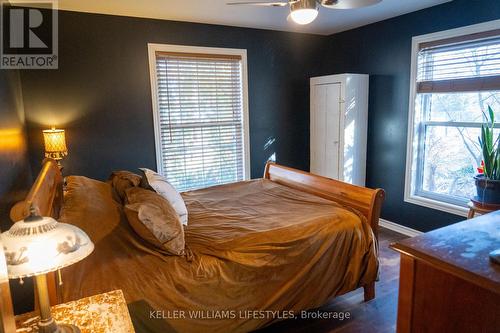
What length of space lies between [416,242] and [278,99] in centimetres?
348

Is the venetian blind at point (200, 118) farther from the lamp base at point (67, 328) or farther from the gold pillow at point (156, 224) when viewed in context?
the lamp base at point (67, 328)

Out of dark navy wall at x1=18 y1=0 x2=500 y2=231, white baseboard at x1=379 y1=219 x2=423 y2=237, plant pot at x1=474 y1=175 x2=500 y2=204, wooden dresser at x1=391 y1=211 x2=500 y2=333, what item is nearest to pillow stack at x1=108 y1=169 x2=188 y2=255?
wooden dresser at x1=391 y1=211 x2=500 y2=333

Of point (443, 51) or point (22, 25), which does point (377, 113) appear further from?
point (22, 25)

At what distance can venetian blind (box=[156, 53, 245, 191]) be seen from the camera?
12.5 ft

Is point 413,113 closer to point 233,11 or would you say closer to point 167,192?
point 233,11

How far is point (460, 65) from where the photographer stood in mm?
3266

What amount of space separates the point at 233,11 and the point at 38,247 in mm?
3124

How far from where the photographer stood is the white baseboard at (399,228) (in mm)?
3841

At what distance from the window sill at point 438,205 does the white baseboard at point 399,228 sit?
0.33 metres

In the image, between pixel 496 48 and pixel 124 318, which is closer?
pixel 124 318

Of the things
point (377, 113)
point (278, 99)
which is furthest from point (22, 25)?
point (377, 113)

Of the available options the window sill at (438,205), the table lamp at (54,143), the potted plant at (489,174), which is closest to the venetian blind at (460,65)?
the potted plant at (489,174)

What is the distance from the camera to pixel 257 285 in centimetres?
196

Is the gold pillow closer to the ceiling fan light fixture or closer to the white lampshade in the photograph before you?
the white lampshade
